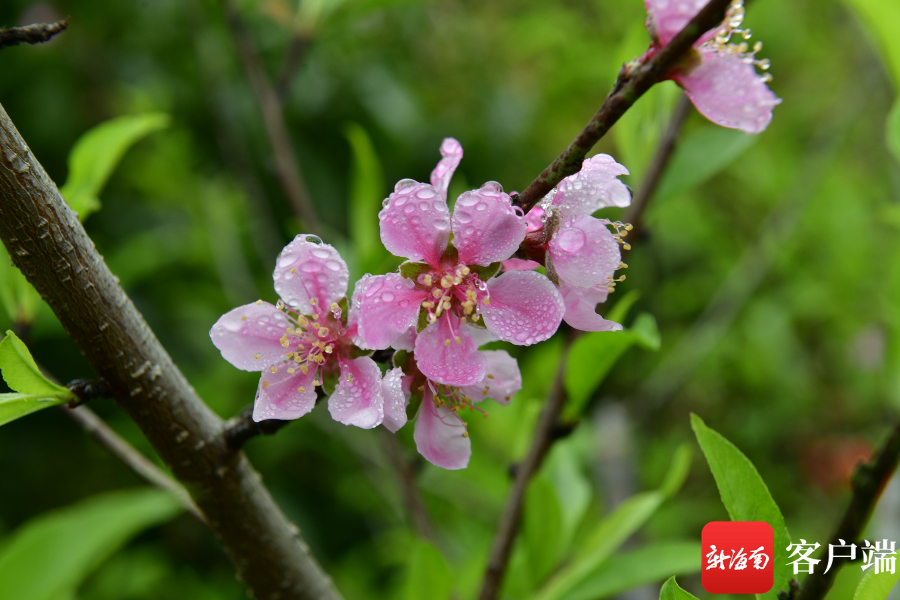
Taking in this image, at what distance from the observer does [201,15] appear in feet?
7.19

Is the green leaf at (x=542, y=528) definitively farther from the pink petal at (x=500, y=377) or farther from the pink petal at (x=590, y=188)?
the pink petal at (x=590, y=188)

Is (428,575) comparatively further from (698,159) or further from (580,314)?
(698,159)

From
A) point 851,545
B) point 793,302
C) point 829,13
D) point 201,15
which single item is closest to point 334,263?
point 851,545

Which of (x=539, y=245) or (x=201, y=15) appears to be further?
(x=201, y=15)

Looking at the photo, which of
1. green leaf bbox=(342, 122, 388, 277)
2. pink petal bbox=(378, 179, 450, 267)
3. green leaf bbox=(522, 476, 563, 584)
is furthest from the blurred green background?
pink petal bbox=(378, 179, 450, 267)

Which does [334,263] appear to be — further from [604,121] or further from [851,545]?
[851,545]

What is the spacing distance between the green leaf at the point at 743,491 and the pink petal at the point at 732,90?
0.24 meters

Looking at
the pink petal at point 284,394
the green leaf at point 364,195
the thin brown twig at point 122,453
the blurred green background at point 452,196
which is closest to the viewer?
the pink petal at point 284,394

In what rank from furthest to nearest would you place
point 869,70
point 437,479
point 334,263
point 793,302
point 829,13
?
point 829,13 → point 793,302 → point 869,70 → point 437,479 → point 334,263

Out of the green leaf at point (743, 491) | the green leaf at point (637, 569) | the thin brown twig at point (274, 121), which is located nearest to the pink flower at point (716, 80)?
the green leaf at point (743, 491)

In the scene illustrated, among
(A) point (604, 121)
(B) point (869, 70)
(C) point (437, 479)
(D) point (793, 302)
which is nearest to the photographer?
(A) point (604, 121)

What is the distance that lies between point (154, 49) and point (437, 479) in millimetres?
1714

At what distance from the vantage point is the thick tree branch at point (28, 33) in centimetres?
54

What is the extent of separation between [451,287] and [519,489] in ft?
1.27
